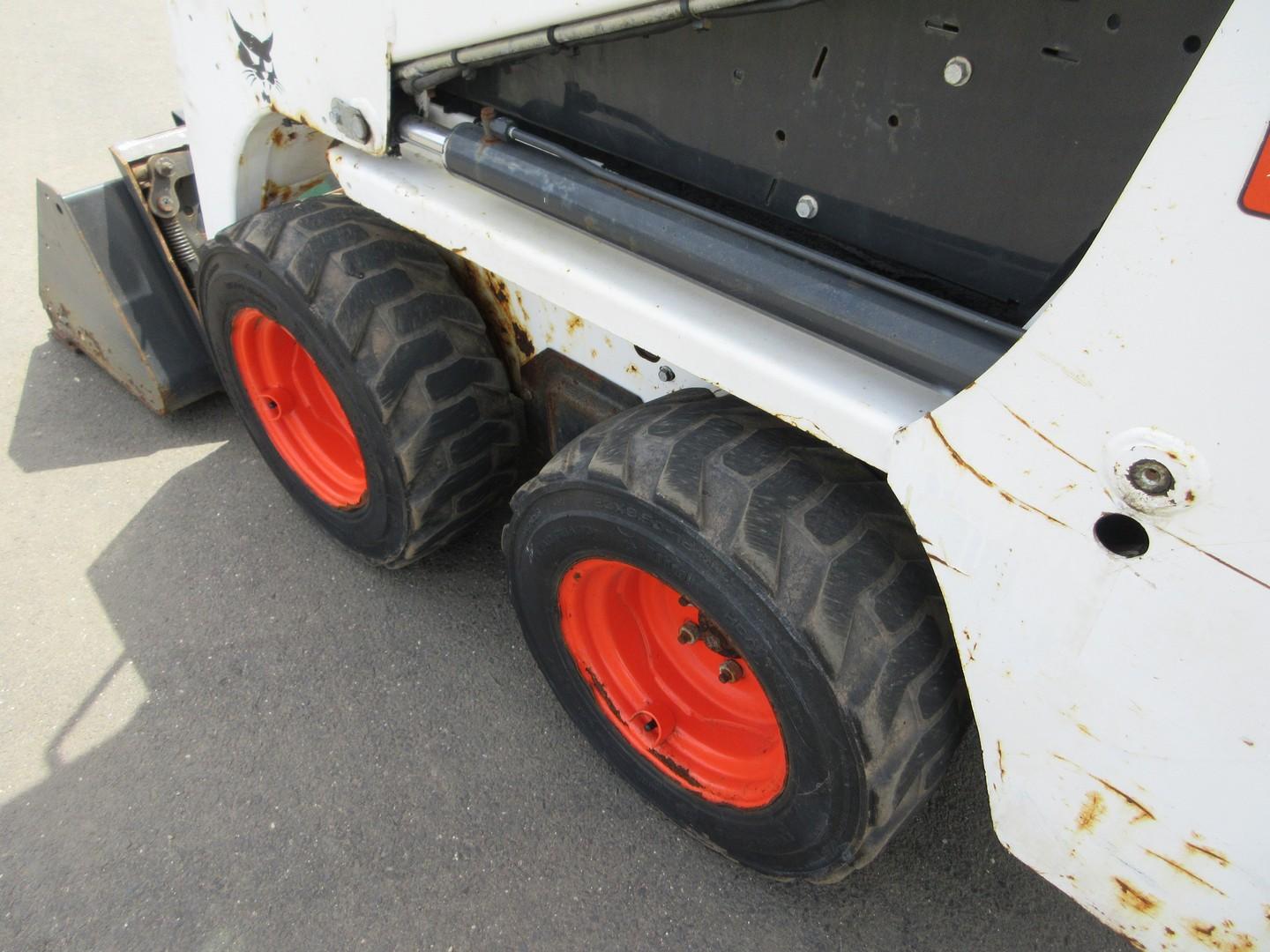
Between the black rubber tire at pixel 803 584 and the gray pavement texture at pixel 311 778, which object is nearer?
the black rubber tire at pixel 803 584

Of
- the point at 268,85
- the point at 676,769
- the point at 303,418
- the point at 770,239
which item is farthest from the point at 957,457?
the point at 303,418

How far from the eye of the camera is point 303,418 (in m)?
2.30

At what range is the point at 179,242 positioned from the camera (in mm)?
2477

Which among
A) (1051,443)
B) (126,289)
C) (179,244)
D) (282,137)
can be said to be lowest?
(126,289)

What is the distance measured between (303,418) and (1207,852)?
1984 millimetres

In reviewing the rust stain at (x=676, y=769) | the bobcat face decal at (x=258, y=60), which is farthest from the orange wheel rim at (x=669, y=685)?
the bobcat face decal at (x=258, y=60)

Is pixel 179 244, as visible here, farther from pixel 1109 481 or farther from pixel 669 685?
pixel 1109 481

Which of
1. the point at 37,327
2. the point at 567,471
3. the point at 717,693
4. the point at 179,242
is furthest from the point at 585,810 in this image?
the point at 37,327

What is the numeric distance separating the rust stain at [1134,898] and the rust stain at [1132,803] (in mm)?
105

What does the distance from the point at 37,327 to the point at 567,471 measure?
7.95 feet

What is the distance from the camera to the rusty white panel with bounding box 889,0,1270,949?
79 cm

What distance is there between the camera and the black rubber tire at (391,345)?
69.7 inches

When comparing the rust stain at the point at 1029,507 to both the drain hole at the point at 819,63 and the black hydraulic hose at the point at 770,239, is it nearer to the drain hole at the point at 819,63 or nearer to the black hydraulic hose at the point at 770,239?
the black hydraulic hose at the point at 770,239

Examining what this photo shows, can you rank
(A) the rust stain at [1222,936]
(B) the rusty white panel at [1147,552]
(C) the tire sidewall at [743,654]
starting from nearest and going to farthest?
(B) the rusty white panel at [1147,552], (A) the rust stain at [1222,936], (C) the tire sidewall at [743,654]
